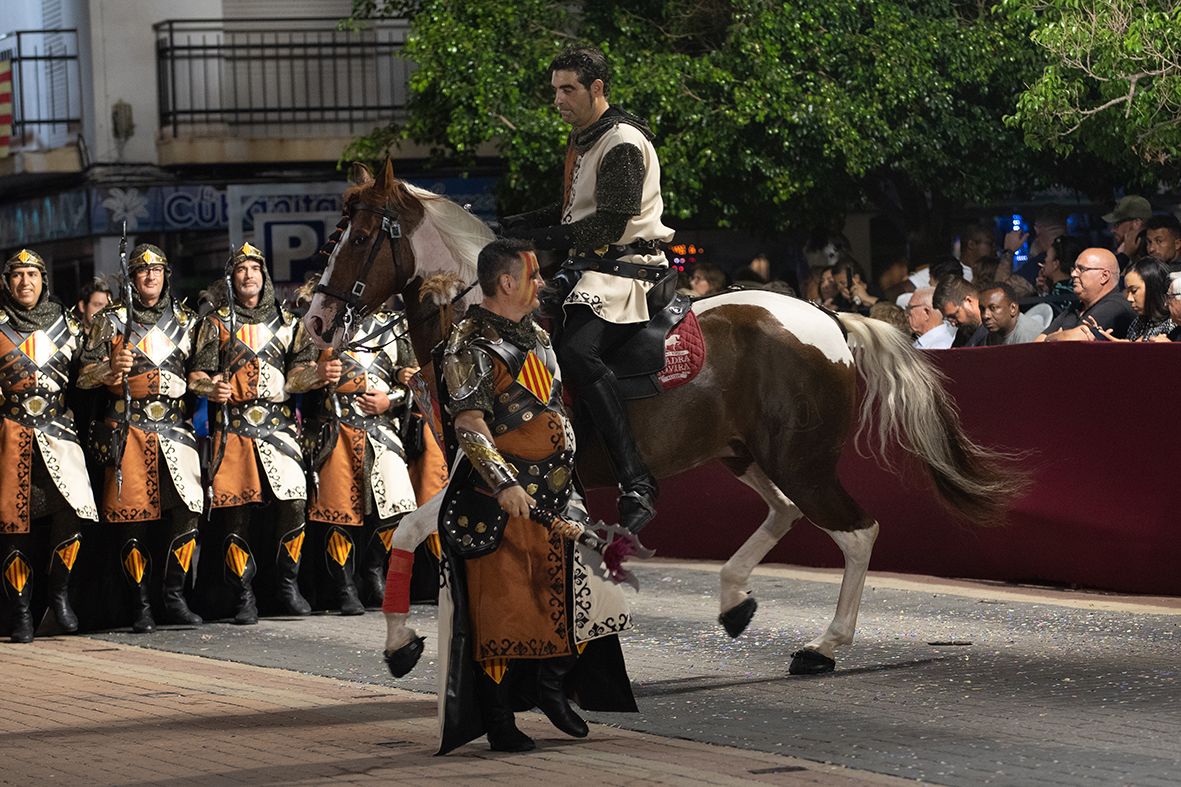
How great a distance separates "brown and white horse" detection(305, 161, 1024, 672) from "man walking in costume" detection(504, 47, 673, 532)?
0.36m

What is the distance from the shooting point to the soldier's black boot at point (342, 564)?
1304 centimetres

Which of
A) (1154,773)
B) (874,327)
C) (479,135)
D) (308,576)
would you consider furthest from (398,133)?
(1154,773)

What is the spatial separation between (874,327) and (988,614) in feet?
6.79

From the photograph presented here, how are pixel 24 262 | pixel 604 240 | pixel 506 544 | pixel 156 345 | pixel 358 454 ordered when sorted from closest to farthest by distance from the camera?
pixel 506 544
pixel 604 240
pixel 24 262
pixel 156 345
pixel 358 454

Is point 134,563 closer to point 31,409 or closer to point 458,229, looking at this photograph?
point 31,409

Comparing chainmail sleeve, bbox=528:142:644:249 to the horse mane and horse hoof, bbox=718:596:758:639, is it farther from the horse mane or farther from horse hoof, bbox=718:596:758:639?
Result: horse hoof, bbox=718:596:758:639

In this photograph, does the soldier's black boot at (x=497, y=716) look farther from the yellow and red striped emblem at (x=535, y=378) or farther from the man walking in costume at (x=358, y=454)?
the man walking in costume at (x=358, y=454)

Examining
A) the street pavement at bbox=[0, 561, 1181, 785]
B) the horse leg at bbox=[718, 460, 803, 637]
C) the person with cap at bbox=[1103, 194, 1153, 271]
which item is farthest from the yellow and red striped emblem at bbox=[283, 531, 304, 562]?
the person with cap at bbox=[1103, 194, 1153, 271]

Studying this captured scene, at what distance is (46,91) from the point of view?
28156 millimetres

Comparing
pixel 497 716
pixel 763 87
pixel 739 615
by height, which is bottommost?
pixel 497 716

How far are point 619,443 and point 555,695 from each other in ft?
5.85

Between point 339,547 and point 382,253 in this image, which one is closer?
point 382,253

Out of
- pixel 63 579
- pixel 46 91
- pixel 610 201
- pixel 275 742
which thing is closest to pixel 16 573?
pixel 63 579

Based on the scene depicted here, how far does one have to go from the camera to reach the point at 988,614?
1150 cm
